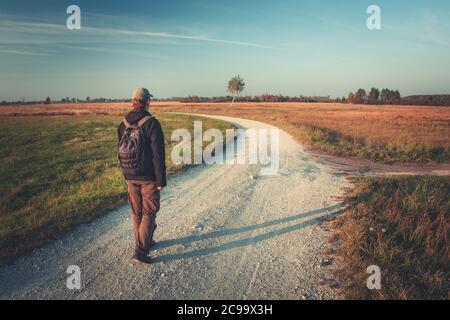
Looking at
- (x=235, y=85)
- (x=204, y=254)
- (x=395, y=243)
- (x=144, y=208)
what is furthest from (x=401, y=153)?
(x=235, y=85)

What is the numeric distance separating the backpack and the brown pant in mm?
285

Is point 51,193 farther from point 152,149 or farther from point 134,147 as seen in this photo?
point 152,149

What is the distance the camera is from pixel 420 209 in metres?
7.00

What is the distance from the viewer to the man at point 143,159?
14.5 feet

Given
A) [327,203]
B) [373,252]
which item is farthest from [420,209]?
[373,252]

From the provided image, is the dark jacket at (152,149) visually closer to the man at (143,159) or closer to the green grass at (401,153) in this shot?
the man at (143,159)

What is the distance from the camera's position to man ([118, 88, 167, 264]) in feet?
14.5

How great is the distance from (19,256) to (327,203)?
22.0 ft

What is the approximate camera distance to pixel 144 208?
475cm

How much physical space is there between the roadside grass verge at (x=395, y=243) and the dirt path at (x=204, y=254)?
1.41ft

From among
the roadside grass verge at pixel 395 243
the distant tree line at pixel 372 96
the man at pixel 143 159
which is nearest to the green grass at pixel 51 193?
the man at pixel 143 159

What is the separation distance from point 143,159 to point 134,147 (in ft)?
0.74

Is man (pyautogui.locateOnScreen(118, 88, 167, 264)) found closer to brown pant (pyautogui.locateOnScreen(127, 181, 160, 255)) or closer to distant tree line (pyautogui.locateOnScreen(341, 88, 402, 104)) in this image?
brown pant (pyautogui.locateOnScreen(127, 181, 160, 255))
